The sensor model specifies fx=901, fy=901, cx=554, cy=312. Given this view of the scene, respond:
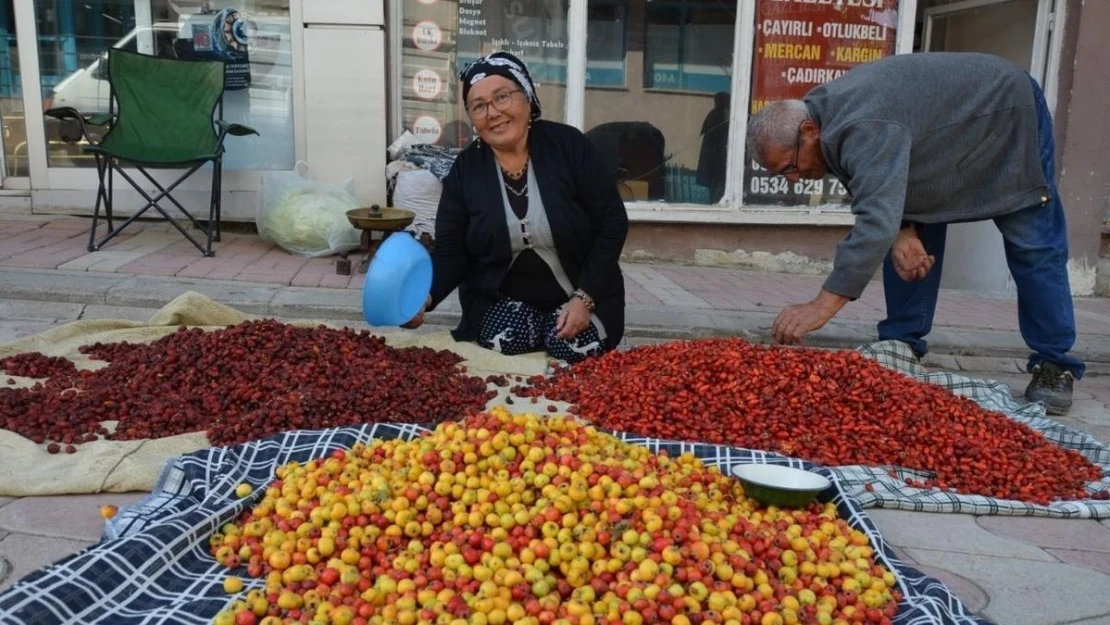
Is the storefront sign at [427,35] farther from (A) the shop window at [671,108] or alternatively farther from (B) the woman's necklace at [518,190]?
(B) the woman's necklace at [518,190]

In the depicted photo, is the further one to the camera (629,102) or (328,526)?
(629,102)

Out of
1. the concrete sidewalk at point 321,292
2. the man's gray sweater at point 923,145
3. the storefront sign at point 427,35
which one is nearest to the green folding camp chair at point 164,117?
the concrete sidewalk at point 321,292

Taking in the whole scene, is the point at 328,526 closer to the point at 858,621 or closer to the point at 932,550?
the point at 858,621

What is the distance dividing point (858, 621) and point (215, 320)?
3.06 m

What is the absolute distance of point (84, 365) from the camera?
11.5 ft

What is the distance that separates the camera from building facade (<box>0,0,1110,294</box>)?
6.14 m

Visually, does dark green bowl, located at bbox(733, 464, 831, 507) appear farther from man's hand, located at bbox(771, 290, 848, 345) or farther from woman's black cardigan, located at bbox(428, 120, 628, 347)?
woman's black cardigan, located at bbox(428, 120, 628, 347)

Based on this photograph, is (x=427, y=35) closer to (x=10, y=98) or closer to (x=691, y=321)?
(x=691, y=321)

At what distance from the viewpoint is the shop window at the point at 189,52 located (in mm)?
6270

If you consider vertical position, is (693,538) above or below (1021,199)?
below

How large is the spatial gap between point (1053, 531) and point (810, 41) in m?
4.52

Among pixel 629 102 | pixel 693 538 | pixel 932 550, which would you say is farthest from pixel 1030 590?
pixel 629 102

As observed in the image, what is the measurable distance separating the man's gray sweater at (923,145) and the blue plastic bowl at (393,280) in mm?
1550

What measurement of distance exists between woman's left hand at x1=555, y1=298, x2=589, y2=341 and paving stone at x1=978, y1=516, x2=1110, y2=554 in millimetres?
1651
